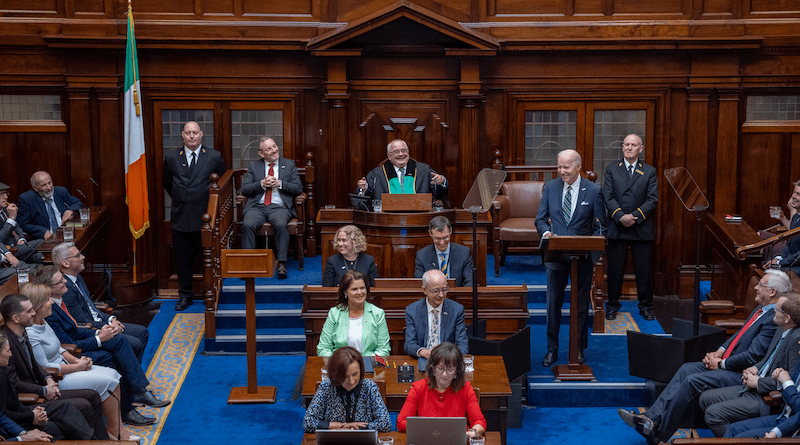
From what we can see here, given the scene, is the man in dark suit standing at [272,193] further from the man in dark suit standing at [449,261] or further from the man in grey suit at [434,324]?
the man in grey suit at [434,324]

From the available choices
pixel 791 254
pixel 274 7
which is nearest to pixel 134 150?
pixel 274 7

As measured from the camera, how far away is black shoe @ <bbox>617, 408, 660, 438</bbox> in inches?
260

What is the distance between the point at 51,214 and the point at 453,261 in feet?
13.7

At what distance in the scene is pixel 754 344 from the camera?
6.45 metres

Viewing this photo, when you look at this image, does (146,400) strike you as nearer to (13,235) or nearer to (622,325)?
(13,235)

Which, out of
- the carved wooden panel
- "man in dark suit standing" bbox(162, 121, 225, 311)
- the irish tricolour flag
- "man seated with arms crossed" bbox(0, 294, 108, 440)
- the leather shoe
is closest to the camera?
"man seated with arms crossed" bbox(0, 294, 108, 440)

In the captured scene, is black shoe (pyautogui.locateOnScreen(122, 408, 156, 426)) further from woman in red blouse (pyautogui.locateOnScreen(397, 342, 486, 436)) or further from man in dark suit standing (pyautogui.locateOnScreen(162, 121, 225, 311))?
man in dark suit standing (pyautogui.locateOnScreen(162, 121, 225, 311))

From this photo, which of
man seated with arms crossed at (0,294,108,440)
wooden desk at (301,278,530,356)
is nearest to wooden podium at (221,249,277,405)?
wooden desk at (301,278,530,356)

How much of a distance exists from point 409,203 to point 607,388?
2375mm

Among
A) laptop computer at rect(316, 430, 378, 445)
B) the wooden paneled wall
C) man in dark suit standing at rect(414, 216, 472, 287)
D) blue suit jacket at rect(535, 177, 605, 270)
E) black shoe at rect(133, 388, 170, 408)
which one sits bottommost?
black shoe at rect(133, 388, 170, 408)

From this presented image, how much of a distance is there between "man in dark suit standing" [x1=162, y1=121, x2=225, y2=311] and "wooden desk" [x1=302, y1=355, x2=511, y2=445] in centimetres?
345

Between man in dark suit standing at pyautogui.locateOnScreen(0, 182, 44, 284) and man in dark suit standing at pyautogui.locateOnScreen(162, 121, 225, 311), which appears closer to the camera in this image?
man in dark suit standing at pyautogui.locateOnScreen(0, 182, 44, 284)

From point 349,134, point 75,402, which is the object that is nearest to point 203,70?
point 349,134

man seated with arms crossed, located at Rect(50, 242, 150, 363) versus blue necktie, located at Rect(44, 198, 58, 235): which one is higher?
blue necktie, located at Rect(44, 198, 58, 235)
